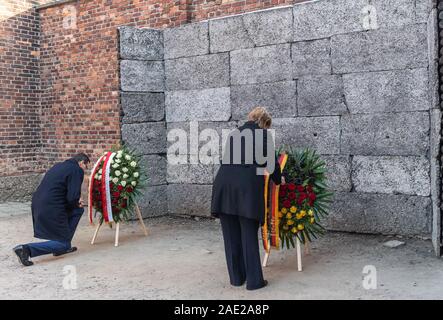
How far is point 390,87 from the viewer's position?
23.8ft

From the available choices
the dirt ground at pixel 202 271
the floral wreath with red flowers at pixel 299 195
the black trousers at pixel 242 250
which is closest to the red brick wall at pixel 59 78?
the dirt ground at pixel 202 271

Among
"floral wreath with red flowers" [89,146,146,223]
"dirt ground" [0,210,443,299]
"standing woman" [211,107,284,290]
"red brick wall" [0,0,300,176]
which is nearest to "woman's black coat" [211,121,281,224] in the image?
"standing woman" [211,107,284,290]

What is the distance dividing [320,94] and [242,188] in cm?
314

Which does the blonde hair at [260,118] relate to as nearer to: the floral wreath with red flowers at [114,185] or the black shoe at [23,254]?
the floral wreath with red flowers at [114,185]

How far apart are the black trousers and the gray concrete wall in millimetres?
2294

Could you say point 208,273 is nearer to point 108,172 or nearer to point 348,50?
point 108,172

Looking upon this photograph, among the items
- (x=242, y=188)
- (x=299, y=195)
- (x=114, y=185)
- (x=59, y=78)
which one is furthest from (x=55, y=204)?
(x=59, y=78)

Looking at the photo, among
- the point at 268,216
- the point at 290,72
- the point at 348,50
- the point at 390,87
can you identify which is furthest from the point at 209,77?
the point at 268,216

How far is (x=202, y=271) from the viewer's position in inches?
242

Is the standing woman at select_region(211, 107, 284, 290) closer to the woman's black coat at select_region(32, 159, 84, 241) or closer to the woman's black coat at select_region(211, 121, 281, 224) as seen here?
the woman's black coat at select_region(211, 121, 281, 224)

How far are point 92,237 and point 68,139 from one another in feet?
13.3

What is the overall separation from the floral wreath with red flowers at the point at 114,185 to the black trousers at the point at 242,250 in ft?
8.61

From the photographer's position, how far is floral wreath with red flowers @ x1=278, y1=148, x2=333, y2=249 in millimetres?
6062

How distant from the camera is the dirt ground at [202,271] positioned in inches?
209
